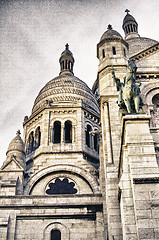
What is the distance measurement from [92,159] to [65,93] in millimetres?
7993

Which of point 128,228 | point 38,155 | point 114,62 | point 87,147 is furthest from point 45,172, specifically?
point 128,228

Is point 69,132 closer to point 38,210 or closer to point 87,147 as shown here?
point 87,147

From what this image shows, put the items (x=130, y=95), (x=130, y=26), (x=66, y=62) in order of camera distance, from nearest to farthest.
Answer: (x=130, y=95) → (x=66, y=62) → (x=130, y=26)

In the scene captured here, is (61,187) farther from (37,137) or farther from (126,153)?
(126,153)

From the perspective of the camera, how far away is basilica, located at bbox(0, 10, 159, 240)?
11.0m

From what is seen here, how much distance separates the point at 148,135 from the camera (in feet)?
37.1

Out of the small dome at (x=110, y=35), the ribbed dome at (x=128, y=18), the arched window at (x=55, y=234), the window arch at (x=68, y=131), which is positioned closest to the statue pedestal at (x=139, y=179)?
the arched window at (x=55, y=234)

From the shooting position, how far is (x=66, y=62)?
38.1 meters

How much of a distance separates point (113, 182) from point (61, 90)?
58.6 feet

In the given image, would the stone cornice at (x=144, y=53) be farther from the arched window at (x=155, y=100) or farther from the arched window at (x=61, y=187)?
the arched window at (x=61, y=187)

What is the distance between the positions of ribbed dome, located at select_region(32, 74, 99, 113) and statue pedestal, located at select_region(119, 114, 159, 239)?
18.0 meters

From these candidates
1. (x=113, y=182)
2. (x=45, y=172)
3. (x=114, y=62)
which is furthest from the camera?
(x=45, y=172)

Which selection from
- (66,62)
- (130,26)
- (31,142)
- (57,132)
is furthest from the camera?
(130,26)

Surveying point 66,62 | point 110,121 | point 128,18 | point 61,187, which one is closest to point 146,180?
point 110,121
